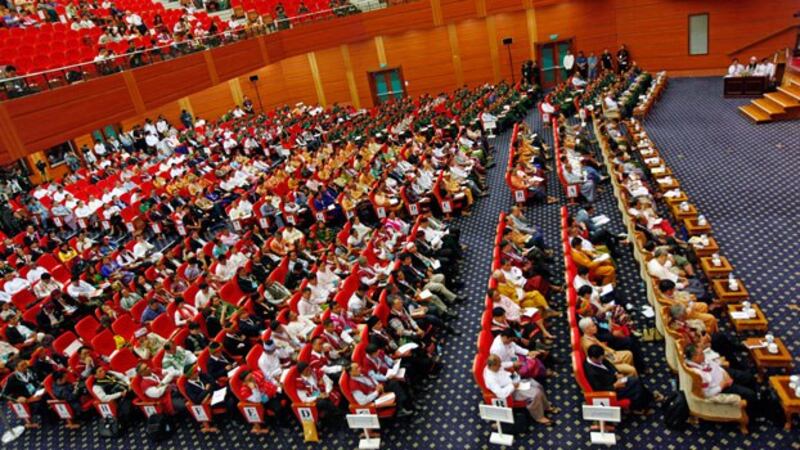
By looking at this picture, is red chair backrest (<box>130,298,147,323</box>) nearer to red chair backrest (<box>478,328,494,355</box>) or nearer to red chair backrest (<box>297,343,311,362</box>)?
red chair backrest (<box>297,343,311,362</box>)

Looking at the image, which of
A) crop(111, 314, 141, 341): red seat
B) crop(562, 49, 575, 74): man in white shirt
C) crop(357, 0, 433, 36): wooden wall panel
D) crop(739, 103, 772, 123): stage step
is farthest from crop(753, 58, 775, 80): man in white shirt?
crop(111, 314, 141, 341): red seat

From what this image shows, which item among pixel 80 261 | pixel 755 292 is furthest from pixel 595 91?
pixel 80 261

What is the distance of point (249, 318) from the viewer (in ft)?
25.7

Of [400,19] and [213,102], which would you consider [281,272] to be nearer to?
[400,19]

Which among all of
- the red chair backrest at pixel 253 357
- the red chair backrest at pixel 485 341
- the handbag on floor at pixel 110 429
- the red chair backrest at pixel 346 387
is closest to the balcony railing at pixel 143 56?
the handbag on floor at pixel 110 429

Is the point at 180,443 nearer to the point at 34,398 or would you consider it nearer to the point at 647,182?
the point at 34,398

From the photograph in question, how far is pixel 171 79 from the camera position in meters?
15.9

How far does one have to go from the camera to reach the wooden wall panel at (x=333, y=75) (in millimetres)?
25156

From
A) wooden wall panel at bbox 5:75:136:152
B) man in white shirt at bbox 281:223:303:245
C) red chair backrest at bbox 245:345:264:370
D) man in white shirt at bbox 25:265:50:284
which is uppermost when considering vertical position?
wooden wall panel at bbox 5:75:136:152

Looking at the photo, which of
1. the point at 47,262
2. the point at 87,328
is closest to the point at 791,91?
the point at 87,328

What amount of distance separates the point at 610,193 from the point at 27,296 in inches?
449

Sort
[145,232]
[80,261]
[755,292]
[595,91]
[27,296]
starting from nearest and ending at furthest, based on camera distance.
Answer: [755,292] < [27,296] < [80,261] < [145,232] < [595,91]

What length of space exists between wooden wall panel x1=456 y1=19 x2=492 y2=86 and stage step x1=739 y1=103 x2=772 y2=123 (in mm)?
10959

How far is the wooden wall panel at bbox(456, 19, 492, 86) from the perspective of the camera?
2289cm
